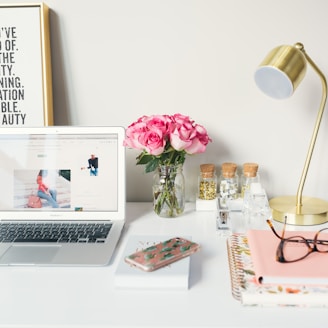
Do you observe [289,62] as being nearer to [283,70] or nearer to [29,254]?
[283,70]

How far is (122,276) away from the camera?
79 cm

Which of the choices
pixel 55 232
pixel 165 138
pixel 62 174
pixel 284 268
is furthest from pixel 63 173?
pixel 284 268

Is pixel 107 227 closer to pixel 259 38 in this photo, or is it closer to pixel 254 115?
pixel 254 115

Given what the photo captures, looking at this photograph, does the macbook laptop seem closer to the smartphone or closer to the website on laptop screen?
the website on laptop screen

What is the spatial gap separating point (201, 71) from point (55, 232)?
572 millimetres

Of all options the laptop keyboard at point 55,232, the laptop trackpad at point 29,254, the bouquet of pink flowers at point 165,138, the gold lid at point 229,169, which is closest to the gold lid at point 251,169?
the gold lid at point 229,169

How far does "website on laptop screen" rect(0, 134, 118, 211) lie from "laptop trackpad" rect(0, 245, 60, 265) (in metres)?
0.18

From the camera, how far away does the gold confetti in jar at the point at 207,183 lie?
1197mm

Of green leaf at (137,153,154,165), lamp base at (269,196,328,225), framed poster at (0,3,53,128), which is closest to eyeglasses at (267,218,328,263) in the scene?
lamp base at (269,196,328,225)

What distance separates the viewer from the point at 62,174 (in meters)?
1.12

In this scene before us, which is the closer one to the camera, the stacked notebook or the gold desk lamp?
the stacked notebook

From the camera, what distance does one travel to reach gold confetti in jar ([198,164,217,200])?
1.20m

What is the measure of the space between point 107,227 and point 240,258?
34cm

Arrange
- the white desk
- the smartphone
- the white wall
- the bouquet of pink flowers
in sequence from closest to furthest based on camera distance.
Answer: the white desk
the smartphone
the bouquet of pink flowers
the white wall
